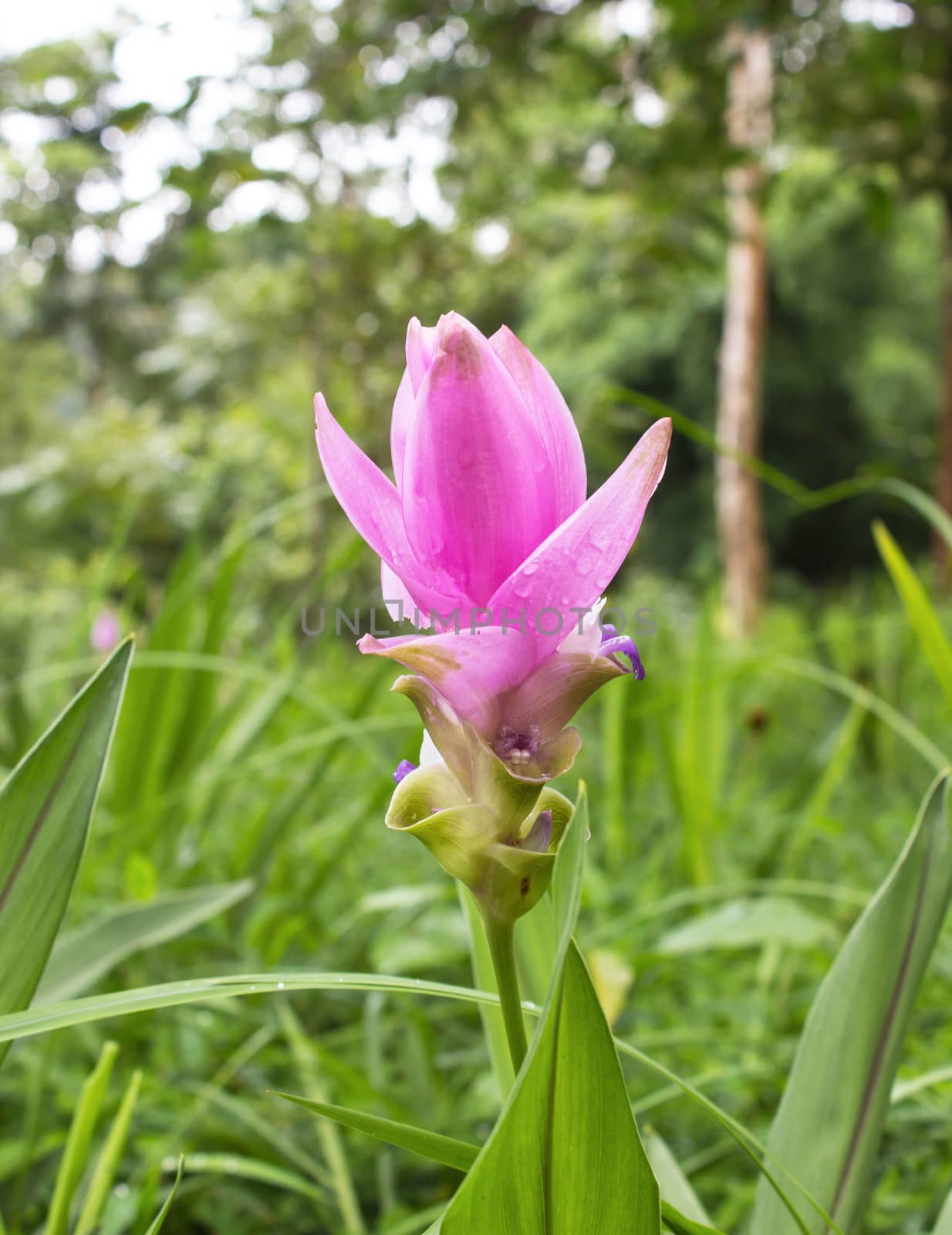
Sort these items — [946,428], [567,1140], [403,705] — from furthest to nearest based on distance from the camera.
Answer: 1. [946,428]
2. [403,705]
3. [567,1140]

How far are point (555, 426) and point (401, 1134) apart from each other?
9.1 inches

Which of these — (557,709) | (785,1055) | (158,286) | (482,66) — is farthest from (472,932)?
(158,286)

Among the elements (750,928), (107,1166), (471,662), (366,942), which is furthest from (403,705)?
(471,662)

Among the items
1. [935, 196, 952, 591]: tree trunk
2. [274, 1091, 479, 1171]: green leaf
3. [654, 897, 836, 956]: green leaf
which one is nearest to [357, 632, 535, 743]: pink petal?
[274, 1091, 479, 1171]: green leaf

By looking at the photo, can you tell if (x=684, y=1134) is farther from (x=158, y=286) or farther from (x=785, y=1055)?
(x=158, y=286)

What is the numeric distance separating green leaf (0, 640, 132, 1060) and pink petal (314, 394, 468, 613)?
0.15 m

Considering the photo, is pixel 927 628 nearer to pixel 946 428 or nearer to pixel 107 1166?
pixel 107 1166

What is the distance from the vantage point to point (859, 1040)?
0.39 meters

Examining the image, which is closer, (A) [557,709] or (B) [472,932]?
(A) [557,709]

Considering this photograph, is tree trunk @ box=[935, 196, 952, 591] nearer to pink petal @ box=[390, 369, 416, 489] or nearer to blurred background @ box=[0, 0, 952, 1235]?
blurred background @ box=[0, 0, 952, 1235]

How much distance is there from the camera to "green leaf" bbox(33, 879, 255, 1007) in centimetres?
62

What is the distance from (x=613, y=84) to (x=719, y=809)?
1.57 meters

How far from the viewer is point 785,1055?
0.83 m

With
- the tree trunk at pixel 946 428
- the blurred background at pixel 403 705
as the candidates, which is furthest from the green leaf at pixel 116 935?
the tree trunk at pixel 946 428
